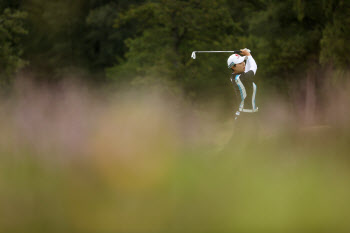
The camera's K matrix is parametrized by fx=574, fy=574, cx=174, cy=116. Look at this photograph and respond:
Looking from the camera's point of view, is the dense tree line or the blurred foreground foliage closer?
→ the blurred foreground foliage

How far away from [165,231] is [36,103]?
10.2 m

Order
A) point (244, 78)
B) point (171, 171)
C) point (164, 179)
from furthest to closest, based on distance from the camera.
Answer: point (244, 78), point (171, 171), point (164, 179)

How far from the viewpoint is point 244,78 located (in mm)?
9719

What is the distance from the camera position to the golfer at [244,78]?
970cm

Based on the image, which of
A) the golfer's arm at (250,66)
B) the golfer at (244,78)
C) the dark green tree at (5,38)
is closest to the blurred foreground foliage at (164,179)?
the golfer at (244,78)

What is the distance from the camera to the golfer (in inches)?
382

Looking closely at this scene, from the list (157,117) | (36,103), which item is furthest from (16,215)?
(36,103)

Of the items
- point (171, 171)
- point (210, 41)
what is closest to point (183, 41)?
point (210, 41)

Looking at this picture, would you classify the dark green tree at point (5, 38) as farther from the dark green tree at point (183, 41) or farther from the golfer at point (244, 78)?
the golfer at point (244, 78)

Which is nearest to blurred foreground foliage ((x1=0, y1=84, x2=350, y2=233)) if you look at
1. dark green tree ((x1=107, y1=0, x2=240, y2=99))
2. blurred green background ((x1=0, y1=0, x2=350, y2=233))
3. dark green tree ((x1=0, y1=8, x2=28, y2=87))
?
blurred green background ((x1=0, y1=0, x2=350, y2=233))

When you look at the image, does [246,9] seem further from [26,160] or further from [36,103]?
[26,160]

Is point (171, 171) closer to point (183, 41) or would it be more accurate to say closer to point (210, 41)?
point (210, 41)

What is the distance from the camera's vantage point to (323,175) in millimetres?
7824

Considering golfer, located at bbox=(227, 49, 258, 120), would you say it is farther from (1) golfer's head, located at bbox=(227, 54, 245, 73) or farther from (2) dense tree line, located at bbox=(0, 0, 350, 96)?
(2) dense tree line, located at bbox=(0, 0, 350, 96)
